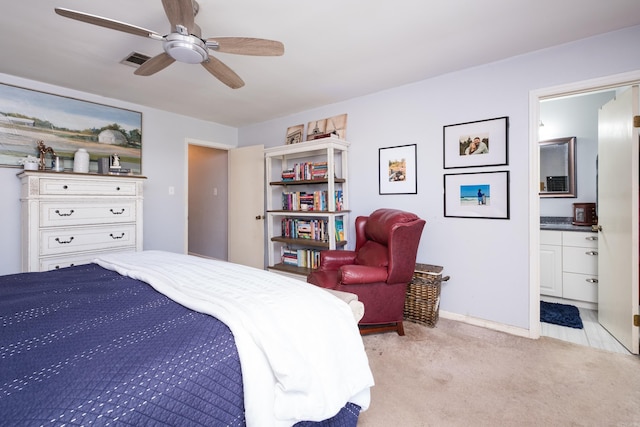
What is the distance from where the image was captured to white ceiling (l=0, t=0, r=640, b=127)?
1837mm

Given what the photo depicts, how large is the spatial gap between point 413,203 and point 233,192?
8.95 ft

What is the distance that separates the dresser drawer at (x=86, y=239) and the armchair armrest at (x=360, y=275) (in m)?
2.34

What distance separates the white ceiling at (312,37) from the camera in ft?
6.03

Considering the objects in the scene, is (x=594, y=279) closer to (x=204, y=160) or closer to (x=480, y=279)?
(x=480, y=279)

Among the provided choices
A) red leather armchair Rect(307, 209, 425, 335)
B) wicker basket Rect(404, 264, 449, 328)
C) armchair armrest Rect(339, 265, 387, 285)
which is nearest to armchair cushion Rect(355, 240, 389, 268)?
red leather armchair Rect(307, 209, 425, 335)

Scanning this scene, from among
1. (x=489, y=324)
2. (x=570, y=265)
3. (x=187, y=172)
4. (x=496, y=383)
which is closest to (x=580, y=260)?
(x=570, y=265)

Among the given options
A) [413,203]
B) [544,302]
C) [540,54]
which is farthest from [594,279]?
[540,54]

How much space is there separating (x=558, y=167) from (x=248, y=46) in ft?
12.4

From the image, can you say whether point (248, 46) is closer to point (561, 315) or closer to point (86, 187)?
point (86, 187)

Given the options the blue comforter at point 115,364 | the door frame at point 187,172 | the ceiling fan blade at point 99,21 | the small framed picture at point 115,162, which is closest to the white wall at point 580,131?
the blue comforter at point 115,364

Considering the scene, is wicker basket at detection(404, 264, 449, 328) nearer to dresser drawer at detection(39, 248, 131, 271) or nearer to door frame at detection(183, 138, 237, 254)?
dresser drawer at detection(39, 248, 131, 271)

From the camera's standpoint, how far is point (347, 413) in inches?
48.0

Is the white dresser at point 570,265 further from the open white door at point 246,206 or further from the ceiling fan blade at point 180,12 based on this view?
the ceiling fan blade at point 180,12

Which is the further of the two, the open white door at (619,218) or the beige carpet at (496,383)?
the open white door at (619,218)
